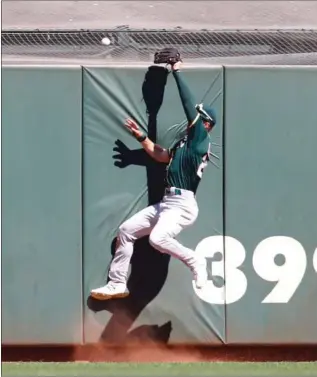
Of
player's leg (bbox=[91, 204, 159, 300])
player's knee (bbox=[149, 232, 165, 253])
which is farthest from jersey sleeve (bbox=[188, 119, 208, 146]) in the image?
player's knee (bbox=[149, 232, 165, 253])

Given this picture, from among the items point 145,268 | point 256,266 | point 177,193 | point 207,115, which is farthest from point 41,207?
point 256,266

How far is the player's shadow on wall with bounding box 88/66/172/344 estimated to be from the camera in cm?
687

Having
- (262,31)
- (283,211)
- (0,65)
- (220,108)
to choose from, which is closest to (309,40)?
(262,31)

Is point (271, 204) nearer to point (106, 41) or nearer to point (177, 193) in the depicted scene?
point (177, 193)

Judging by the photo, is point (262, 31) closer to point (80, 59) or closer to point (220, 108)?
point (220, 108)

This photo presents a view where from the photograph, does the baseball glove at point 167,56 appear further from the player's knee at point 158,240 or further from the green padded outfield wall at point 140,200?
the player's knee at point 158,240

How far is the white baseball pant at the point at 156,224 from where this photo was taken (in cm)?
671

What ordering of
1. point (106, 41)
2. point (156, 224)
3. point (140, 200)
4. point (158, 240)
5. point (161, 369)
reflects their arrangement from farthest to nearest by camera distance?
point (106, 41), point (140, 200), point (156, 224), point (158, 240), point (161, 369)

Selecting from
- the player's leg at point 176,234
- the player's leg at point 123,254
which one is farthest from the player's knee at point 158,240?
the player's leg at point 123,254

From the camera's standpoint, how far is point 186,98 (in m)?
6.75

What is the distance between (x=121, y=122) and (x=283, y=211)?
1.49 meters

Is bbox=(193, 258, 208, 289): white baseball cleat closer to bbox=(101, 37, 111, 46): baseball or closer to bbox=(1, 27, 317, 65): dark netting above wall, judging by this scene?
bbox=(1, 27, 317, 65): dark netting above wall

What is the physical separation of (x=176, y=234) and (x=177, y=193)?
324 millimetres

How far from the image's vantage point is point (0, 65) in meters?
6.79
